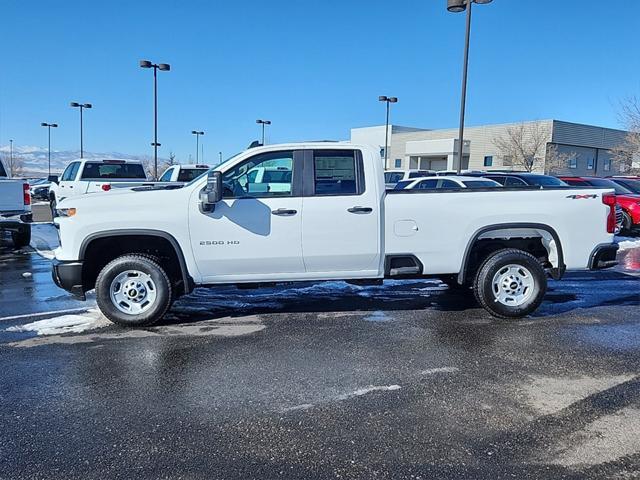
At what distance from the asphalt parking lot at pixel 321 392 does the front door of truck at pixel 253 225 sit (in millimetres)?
668

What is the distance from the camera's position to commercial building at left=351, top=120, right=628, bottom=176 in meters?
50.1

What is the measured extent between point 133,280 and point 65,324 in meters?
0.99

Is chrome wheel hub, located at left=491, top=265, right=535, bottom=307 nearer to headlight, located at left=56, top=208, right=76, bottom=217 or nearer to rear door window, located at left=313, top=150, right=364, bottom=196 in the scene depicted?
rear door window, located at left=313, top=150, right=364, bottom=196

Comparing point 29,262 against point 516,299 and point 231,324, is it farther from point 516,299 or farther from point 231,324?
point 516,299

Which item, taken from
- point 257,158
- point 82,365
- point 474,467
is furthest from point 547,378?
point 82,365

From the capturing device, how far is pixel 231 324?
6035mm

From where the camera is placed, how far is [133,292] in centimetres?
582

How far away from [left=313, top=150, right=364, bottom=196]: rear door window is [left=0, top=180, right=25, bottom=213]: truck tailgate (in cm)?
748

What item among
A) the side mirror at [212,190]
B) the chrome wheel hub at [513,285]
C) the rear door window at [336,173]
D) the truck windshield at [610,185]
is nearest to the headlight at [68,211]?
the side mirror at [212,190]

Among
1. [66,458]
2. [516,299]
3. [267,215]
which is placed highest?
[267,215]

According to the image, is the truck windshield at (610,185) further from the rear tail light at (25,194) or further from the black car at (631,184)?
the rear tail light at (25,194)

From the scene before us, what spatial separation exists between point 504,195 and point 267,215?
2713 mm

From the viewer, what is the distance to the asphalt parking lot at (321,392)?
318 cm

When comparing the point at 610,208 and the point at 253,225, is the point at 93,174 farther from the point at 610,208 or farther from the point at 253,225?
the point at 610,208
